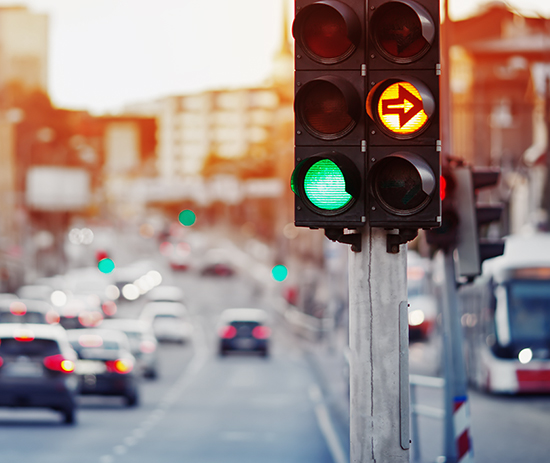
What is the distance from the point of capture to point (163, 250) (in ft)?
401

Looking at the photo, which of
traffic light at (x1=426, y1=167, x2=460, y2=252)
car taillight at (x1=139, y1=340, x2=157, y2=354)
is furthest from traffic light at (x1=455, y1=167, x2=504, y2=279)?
car taillight at (x1=139, y1=340, x2=157, y2=354)

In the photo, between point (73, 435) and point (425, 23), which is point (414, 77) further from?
point (73, 435)

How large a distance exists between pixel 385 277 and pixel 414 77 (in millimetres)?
914

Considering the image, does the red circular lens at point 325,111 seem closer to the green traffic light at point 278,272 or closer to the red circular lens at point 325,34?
the red circular lens at point 325,34

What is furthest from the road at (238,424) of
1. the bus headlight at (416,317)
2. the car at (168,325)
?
the car at (168,325)

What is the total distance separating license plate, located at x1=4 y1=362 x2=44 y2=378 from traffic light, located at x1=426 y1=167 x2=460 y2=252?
11014 millimetres

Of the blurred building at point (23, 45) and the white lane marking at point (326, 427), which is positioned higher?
the blurred building at point (23, 45)

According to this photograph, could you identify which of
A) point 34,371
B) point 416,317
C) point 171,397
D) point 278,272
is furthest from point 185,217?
point 34,371

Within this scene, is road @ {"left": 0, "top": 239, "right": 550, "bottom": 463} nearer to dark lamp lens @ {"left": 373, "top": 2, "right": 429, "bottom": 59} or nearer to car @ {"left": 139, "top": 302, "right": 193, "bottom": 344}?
dark lamp lens @ {"left": 373, "top": 2, "right": 429, "bottom": 59}

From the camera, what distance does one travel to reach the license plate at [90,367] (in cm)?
2467

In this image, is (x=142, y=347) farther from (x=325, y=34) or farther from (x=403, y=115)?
(x=403, y=115)

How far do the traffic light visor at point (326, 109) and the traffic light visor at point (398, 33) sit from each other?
0.82 ft

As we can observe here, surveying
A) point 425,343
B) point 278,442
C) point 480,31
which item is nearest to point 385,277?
point 278,442

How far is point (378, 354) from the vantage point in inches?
221
